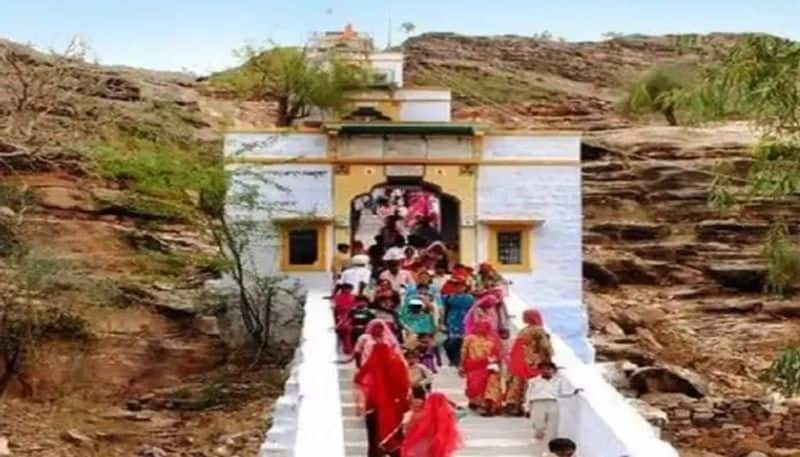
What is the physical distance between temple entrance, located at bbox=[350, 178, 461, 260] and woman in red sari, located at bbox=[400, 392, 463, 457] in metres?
11.5

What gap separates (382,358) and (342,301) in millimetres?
5178

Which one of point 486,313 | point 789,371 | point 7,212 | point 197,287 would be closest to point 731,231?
point 197,287

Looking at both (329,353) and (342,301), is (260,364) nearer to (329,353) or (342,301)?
(342,301)

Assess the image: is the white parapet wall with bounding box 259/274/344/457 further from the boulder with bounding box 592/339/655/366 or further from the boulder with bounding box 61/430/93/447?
the boulder with bounding box 592/339/655/366

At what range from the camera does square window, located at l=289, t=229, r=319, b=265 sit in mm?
23500

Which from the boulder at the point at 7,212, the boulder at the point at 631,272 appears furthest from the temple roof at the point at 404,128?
the boulder at the point at 631,272

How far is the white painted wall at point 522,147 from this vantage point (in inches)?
931

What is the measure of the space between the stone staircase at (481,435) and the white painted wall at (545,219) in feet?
31.0

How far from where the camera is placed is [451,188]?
23547mm

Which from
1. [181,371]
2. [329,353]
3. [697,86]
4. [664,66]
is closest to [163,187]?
[181,371]

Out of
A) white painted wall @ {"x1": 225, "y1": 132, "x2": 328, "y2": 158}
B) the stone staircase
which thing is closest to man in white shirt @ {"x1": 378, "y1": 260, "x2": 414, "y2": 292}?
the stone staircase

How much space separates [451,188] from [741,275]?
32.3ft

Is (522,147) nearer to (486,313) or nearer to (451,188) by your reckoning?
(451,188)

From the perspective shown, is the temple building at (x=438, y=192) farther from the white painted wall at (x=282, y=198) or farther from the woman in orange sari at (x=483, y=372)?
the woman in orange sari at (x=483, y=372)
